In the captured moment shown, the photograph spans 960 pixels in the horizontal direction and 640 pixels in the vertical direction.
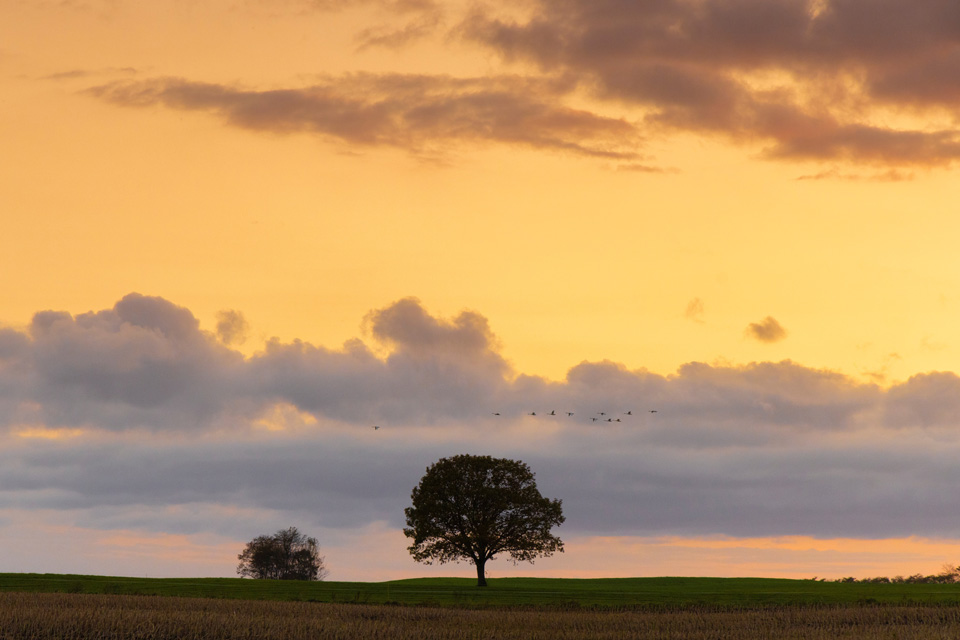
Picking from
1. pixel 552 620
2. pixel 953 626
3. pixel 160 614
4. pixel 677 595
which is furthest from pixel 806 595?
pixel 160 614

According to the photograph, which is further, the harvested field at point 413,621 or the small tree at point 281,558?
the small tree at point 281,558

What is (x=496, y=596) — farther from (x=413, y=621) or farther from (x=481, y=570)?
(x=413, y=621)

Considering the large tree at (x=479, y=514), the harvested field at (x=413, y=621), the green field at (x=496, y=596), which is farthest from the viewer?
the large tree at (x=479, y=514)

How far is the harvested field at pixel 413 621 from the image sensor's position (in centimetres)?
4300

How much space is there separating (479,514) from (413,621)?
38765mm

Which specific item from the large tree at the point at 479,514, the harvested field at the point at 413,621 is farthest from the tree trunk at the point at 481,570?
the harvested field at the point at 413,621

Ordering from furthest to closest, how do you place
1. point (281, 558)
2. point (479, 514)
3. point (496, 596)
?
point (281, 558)
point (479, 514)
point (496, 596)

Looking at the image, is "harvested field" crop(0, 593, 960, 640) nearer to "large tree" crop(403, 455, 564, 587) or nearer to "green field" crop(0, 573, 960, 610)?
"green field" crop(0, 573, 960, 610)

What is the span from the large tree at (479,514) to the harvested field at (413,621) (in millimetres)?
30504

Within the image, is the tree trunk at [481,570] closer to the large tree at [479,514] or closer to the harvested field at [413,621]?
the large tree at [479,514]

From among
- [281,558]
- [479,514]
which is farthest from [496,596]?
[281,558]

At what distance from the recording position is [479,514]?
9131 cm

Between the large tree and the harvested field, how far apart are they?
30.5 metres

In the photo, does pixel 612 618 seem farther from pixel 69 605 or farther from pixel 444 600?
pixel 69 605
